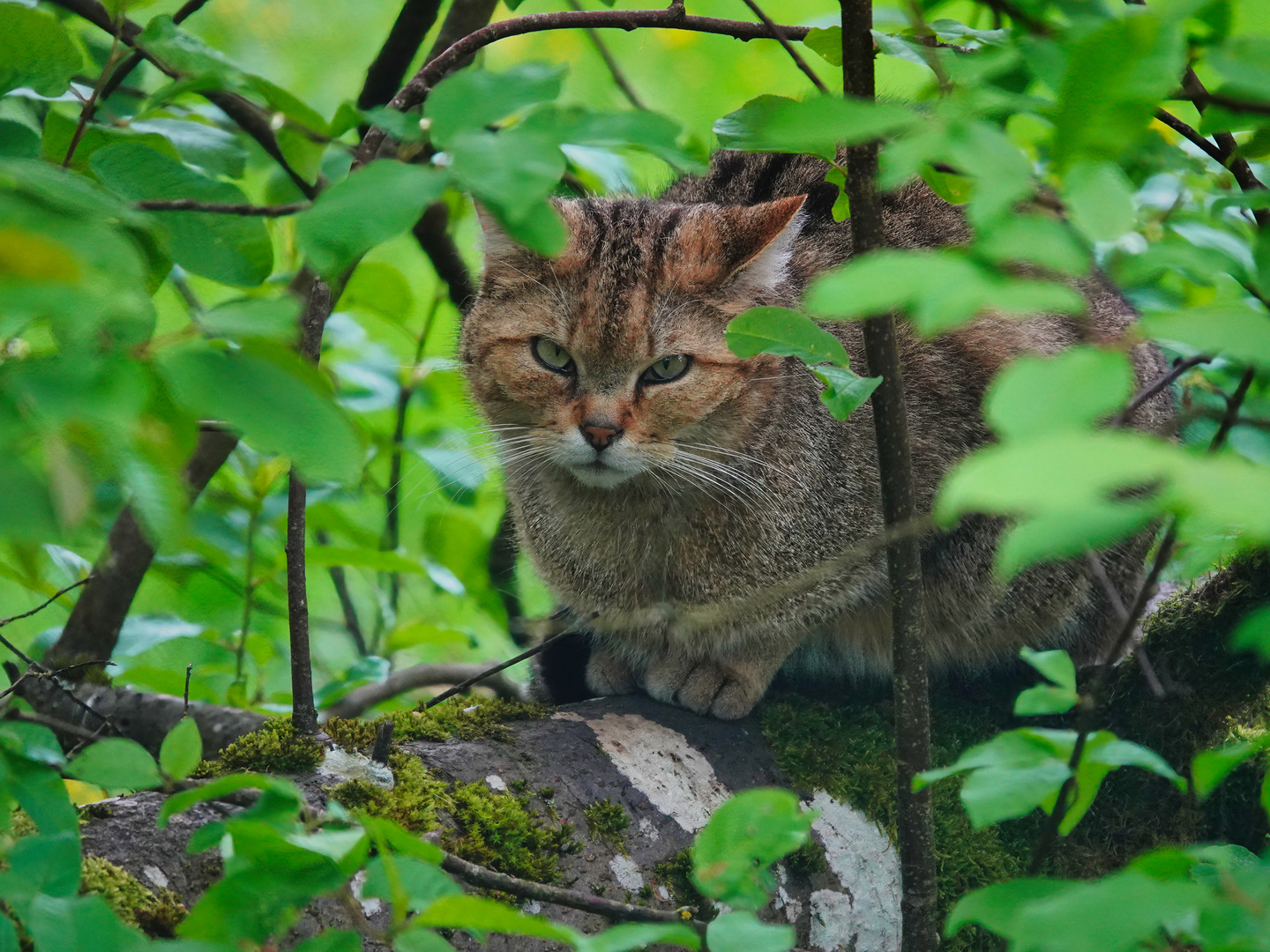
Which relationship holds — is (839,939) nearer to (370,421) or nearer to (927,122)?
(927,122)

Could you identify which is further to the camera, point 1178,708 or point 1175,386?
point 1175,386

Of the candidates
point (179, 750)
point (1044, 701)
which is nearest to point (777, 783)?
point (1044, 701)

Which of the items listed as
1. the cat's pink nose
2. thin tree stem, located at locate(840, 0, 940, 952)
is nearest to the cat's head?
the cat's pink nose

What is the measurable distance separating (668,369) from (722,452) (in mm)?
241

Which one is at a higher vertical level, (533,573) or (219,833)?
(219,833)

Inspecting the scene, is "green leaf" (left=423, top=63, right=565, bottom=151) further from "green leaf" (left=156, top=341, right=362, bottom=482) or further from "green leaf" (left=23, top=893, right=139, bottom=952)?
"green leaf" (left=23, top=893, right=139, bottom=952)

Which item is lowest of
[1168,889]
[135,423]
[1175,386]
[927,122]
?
[1175,386]

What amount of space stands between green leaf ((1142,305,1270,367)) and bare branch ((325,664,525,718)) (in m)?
2.46

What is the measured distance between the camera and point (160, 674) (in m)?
2.49

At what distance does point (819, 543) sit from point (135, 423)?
2037 millimetres

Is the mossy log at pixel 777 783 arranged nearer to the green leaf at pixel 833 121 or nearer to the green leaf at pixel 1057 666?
the green leaf at pixel 1057 666

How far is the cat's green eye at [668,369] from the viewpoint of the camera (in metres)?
2.46

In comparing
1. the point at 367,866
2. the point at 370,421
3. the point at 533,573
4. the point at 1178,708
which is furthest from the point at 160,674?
the point at 1178,708

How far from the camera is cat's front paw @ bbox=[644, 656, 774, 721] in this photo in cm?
244
